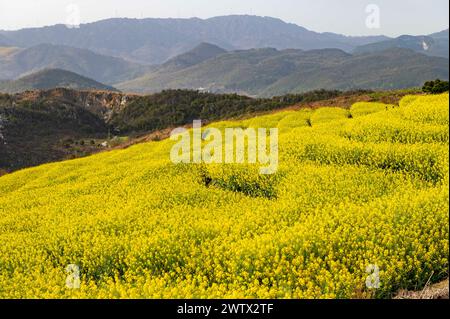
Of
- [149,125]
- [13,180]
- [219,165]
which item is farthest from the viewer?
[149,125]

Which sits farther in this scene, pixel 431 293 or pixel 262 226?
pixel 262 226

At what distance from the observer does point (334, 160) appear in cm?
2153

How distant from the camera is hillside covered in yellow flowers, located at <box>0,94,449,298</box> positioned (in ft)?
35.9

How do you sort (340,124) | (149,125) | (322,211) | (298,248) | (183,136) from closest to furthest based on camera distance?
(298,248), (322,211), (340,124), (183,136), (149,125)

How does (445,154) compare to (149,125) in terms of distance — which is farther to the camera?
(149,125)

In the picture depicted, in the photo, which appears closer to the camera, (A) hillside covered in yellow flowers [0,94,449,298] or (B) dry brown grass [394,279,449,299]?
(B) dry brown grass [394,279,449,299]

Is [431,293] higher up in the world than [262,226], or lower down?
lower down

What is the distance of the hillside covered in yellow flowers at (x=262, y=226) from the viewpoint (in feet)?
35.9

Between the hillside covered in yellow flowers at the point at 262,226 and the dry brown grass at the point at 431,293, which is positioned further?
the hillside covered in yellow flowers at the point at 262,226

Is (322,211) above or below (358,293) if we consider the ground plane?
above

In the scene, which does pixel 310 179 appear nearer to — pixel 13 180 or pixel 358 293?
pixel 358 293

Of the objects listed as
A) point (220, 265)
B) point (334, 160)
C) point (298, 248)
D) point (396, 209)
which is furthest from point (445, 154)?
Result: point (220, 265)

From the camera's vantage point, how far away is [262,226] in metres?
14.4

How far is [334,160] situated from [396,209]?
882 centimetres
